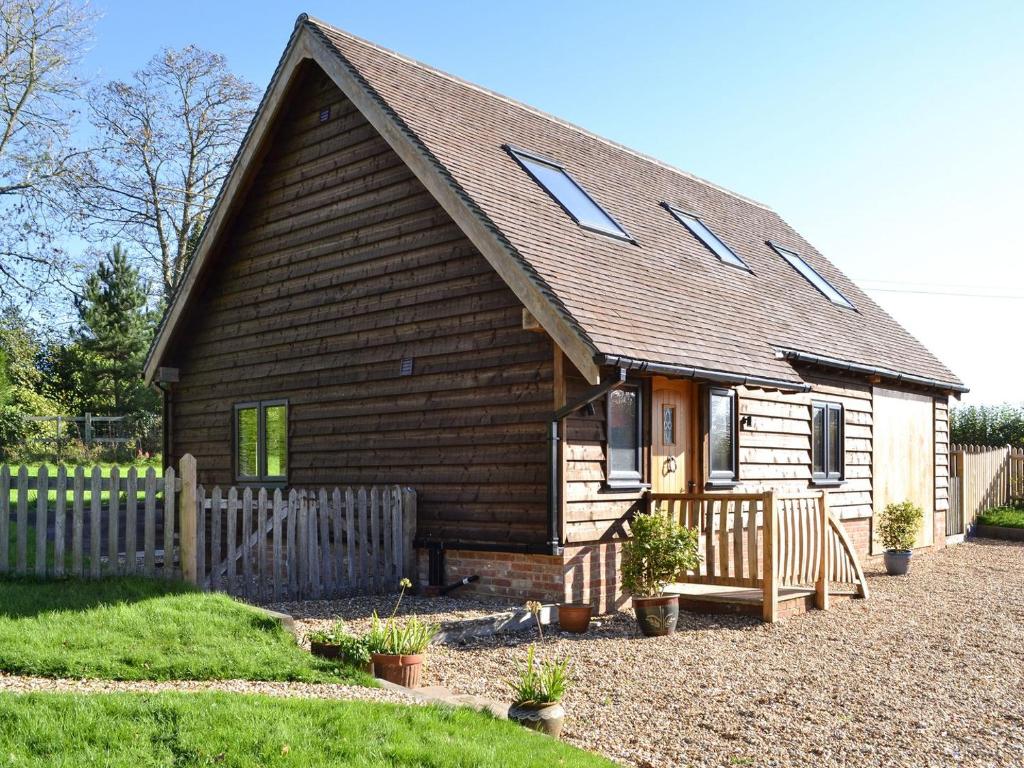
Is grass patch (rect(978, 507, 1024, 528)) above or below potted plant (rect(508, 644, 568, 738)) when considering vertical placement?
below

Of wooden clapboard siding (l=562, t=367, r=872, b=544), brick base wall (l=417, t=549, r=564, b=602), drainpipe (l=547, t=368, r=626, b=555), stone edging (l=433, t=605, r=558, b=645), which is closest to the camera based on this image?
stone edging (l=433, t=605, r=558, b=645)

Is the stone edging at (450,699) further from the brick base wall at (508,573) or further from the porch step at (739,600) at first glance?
the porch step at (739,600)

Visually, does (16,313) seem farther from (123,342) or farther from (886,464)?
(886,464)

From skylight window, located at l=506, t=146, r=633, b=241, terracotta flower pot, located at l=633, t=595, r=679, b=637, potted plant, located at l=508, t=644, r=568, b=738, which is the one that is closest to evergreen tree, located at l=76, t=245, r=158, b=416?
skylight window, located at l=506, t=146, r=633, b=241

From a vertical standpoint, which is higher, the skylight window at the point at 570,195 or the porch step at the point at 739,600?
the skylight window at the point at 570,195

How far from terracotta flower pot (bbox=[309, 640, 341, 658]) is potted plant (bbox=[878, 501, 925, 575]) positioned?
10.8m

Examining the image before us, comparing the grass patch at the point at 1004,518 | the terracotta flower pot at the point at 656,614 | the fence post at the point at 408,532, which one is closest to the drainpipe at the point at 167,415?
the fence post at the point at 408,532

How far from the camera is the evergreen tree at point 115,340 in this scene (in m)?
41.6

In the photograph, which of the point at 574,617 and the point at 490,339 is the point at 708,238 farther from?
the point at 574,617

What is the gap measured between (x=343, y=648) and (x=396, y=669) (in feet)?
1.63

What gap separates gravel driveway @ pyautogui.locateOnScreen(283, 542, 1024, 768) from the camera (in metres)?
6.27

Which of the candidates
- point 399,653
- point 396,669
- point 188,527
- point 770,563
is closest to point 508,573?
point 770,563

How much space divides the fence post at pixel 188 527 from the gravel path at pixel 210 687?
10.4 feet

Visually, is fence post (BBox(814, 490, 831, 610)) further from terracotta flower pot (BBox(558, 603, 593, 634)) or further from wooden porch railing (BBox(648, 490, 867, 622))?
terracotta flower pot (BBox(558, 603, 593, 634))
